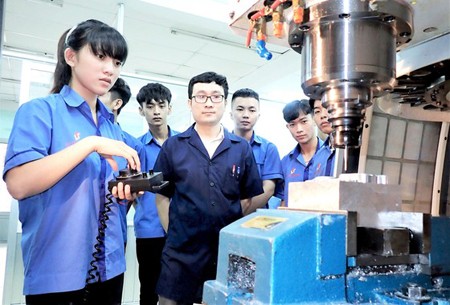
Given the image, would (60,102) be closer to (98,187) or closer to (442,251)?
(98,187)

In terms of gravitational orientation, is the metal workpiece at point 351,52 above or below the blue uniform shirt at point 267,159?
above

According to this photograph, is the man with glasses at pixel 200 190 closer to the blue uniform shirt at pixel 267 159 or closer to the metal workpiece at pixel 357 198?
the blue uniform shirt at pixel 267 159

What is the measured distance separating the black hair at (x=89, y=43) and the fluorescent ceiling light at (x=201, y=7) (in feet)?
7.92

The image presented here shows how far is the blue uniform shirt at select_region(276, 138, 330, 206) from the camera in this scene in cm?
190

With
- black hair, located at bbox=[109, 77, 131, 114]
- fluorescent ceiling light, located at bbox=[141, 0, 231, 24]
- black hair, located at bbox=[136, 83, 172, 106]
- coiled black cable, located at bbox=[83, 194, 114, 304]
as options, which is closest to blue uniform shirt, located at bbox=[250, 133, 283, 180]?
black hair, located at bbox=[136, 83, 172, 106]

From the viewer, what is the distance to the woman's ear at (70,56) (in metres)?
1.14

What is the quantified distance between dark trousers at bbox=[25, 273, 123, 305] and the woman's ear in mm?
688

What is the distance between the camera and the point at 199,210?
58.2 inches

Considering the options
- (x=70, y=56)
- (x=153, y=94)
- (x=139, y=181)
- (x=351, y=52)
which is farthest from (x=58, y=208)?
(x=153, y=94)

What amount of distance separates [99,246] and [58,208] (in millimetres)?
171

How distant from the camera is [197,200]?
1.49m

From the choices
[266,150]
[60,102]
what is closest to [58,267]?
[60,102]

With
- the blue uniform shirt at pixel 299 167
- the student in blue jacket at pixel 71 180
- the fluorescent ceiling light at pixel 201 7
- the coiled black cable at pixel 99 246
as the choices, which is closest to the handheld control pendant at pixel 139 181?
the student in blue jacket at pixel 71 180

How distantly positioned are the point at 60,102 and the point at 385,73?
0.91 meters
